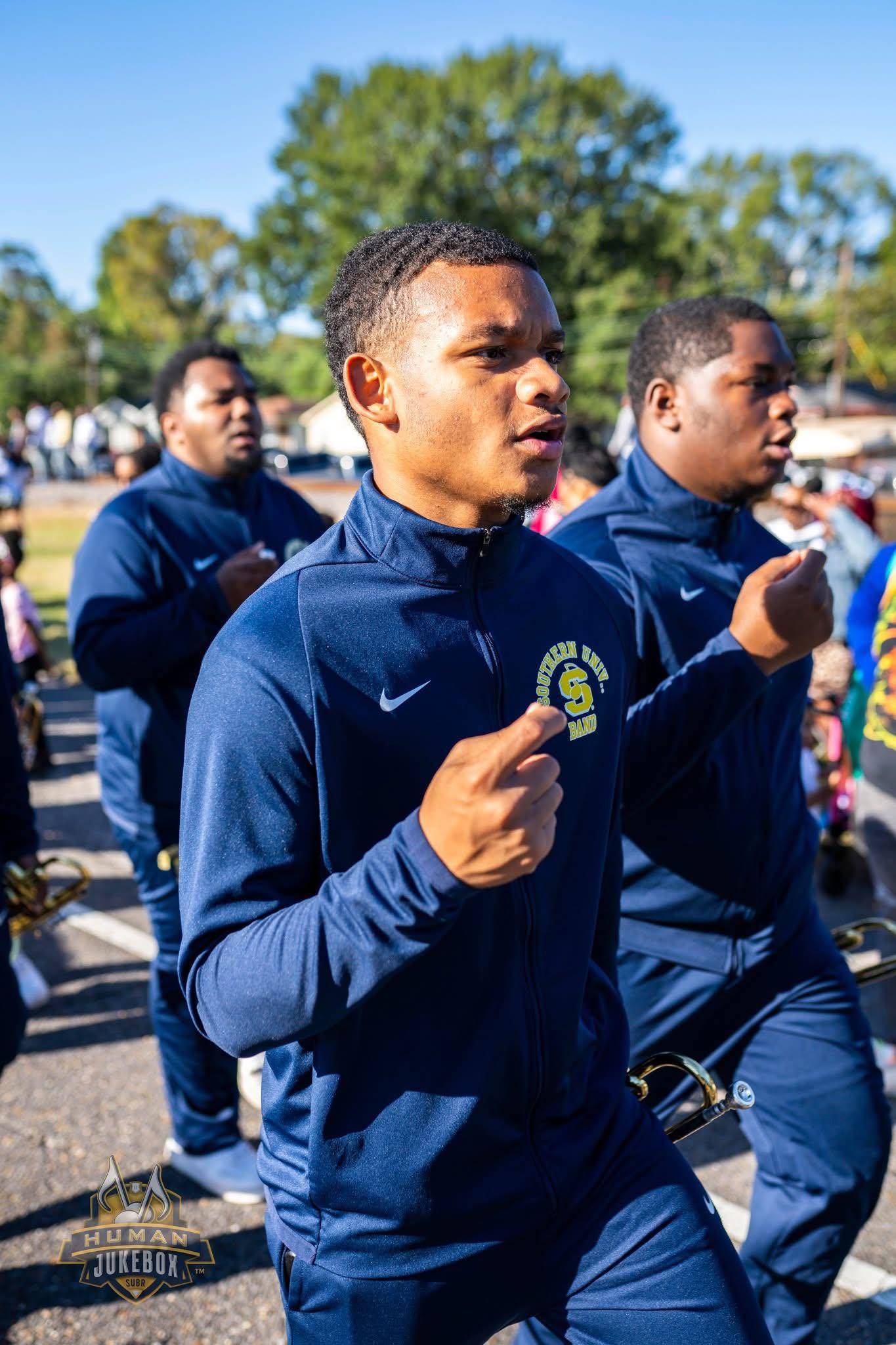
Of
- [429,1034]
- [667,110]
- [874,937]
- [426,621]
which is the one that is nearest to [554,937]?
[429,1034]

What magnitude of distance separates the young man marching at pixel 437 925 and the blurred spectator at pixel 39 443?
35551 mm

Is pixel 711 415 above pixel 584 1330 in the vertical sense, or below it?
above

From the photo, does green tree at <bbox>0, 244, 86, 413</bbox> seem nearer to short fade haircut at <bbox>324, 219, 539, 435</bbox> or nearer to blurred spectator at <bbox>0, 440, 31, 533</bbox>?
blurred spectator at <bbox>0, 440, 31, 533</bbox>

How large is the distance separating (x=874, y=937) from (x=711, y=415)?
3.14 meters

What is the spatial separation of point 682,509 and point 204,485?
161 centimetres

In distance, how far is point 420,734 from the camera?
1569 millimetres

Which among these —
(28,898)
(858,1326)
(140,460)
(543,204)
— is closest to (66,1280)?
(28,898)

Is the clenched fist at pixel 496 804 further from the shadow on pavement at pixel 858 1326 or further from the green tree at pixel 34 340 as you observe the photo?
the green tree at pixel 34 340

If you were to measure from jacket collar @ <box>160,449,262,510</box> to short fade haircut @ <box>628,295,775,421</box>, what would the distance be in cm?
133

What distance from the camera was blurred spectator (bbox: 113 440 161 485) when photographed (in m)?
7.24

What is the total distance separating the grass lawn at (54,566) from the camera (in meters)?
13.2

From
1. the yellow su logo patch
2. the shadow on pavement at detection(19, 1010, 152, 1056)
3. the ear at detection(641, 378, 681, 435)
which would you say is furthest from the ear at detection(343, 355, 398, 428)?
the shadow on pavement at detection(19, 1010, 152, 1056)

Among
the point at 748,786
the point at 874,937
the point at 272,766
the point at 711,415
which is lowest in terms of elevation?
the point at 874,937

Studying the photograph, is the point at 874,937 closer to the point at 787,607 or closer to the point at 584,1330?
the point at 787,607
